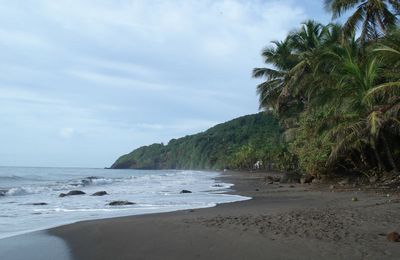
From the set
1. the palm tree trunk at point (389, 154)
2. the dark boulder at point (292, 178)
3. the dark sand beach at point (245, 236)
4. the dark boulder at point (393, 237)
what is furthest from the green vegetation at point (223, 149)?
the dark boulder at point (393, 237)

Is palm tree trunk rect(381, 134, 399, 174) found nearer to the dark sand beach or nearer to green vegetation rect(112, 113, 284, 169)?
the dark sand beach

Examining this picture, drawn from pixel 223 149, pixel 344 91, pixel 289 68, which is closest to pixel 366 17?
pixel 344 91

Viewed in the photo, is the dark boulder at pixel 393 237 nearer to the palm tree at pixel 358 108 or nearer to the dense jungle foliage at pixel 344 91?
the dense jungle foliage at pixel 344 91

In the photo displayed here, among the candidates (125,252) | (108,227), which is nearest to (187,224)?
(108,227)

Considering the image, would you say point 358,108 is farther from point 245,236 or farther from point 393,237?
point 245,236

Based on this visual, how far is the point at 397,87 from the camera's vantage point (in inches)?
468

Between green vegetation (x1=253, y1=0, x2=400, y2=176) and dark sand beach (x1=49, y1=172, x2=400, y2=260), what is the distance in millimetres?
5317

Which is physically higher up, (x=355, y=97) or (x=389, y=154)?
(x=355, y=97)

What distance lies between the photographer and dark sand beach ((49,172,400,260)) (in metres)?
5.61

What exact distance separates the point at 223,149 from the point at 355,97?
276ft

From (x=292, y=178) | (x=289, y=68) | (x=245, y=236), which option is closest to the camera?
(x=245, y=236)

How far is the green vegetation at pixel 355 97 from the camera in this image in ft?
42.9

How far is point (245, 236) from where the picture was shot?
6.64 metres

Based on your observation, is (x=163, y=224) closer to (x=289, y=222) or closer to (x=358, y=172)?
(x=289, y=222)
